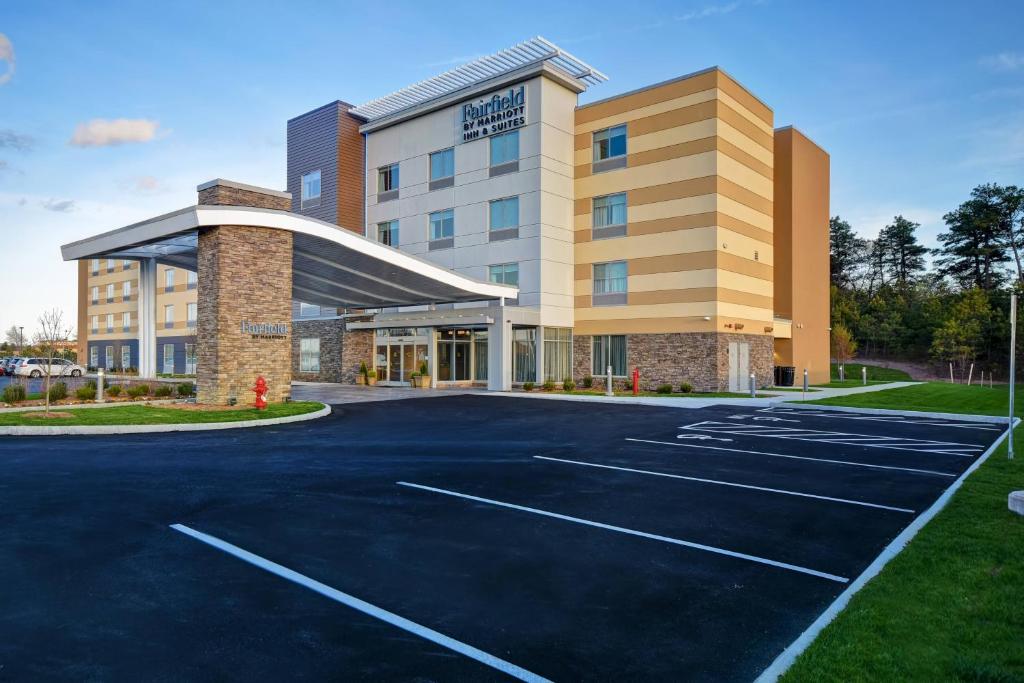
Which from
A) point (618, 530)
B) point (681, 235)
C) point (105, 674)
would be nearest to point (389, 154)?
point (681, 235)

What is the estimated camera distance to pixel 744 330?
30.7 m

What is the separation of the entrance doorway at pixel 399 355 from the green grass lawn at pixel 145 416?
1384 cm

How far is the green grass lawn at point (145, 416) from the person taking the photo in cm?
1523

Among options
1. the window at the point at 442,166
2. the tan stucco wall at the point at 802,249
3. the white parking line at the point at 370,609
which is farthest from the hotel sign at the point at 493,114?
the white parking line at the point at 370,609

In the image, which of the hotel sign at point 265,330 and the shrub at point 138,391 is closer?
the hotel sign at point 265,330

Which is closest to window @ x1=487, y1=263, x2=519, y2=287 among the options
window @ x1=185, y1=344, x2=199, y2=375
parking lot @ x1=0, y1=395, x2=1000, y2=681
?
parking lot @ x1=0, y1=395, x2=1000, y2=681

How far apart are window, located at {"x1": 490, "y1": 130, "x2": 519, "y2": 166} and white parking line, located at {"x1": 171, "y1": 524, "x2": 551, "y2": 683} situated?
91.8 ft

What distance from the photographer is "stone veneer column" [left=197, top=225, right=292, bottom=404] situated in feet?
64.4

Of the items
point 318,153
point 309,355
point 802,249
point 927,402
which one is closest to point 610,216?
point 802,249

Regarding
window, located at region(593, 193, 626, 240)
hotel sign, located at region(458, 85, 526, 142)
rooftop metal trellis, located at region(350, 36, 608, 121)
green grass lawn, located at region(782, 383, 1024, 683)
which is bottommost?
green grass lawn, located at region(782, 383, 1024, 683)

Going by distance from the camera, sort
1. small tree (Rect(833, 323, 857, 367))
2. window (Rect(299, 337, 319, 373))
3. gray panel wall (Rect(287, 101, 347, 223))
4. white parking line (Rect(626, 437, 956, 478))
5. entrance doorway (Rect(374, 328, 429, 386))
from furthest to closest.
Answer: small tree (Rect(833, 323, 857, 367)) → gray panel wall (Rect(287, 101, 347, 223)) → window (Rect(299, 337, 319, 373)) → entrance doorway (Rect(374, 328, 429, 386)) → white parking line (Rect(626, 437, 956, 478))

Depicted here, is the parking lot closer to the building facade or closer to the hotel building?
the hotel building

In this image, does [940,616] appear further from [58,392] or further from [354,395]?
[354,395]

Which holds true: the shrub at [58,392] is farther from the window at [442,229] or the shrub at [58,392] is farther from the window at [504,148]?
the window at [504,148]
